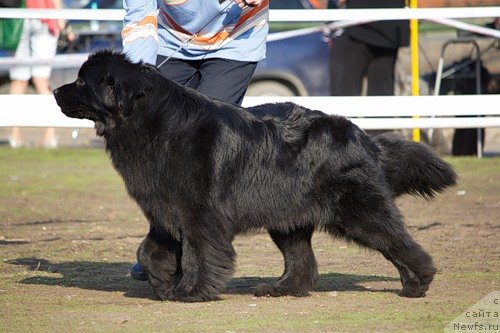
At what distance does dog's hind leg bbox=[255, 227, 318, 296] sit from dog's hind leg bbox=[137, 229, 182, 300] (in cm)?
54

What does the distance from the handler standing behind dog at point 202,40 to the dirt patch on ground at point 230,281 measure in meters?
0.68

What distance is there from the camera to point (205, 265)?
19.1ft

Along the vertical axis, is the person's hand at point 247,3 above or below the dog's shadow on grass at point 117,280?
above

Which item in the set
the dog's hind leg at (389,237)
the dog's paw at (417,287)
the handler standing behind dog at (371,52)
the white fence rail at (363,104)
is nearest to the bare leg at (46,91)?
the handler standing behind dog at (371,52)

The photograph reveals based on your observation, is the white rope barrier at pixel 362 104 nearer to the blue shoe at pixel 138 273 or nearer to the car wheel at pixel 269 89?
the blue shoe at pixel 138 273

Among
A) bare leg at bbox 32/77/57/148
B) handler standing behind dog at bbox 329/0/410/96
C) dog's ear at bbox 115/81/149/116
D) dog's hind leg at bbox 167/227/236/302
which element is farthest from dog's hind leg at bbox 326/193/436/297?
bare leg at bbox 32/77/57/148

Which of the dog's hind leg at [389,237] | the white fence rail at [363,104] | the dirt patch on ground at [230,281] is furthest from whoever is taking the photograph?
the white fence rail at [363,104]

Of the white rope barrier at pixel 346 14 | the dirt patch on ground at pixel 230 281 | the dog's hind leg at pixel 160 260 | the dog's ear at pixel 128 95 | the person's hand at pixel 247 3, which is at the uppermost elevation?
the person's hand at pixel 247 3

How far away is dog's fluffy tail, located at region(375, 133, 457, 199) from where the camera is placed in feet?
20.3

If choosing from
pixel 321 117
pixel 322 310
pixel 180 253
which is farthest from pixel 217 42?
pixel 322 310

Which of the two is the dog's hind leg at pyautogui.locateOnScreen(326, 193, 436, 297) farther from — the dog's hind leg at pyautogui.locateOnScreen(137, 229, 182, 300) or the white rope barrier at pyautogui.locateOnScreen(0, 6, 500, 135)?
the white rope barrier at pyautogui.locateOnScreen(0, 6, 500, 135)

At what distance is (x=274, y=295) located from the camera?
6.22m

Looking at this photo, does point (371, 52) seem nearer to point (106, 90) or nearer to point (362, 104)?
point (362, 104)

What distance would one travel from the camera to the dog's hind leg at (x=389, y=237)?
593 centimetres
